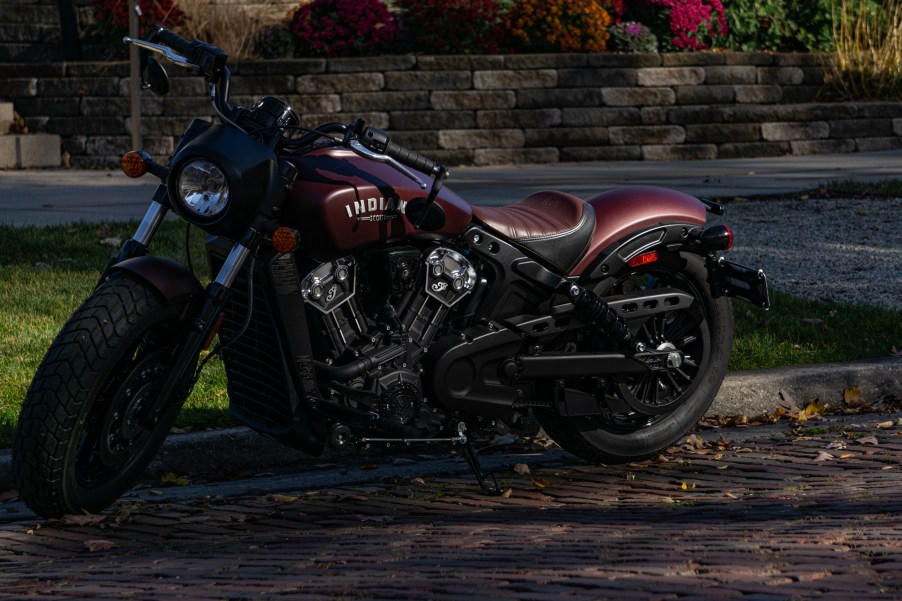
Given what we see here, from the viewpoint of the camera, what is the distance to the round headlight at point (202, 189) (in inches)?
156

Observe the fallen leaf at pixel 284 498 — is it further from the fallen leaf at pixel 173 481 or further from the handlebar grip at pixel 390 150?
the handlebar grip at pixel 390 150

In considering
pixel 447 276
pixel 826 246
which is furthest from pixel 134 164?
pixel 826 246

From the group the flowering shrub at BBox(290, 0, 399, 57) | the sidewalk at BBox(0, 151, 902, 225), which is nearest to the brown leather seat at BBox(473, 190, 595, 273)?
the sidewalk at BBox(0, 151, 902, 225)

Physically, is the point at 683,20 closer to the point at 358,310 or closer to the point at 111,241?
the point at 111,241

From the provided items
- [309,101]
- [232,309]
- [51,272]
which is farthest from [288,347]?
[309,101]

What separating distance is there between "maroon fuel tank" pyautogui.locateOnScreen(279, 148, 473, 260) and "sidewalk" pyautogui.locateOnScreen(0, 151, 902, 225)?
5514mm

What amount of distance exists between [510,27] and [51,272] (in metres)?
8.32

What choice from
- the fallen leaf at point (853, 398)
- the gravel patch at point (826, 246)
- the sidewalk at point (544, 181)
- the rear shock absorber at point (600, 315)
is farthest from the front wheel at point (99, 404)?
the sidewalk at point (544, 181)

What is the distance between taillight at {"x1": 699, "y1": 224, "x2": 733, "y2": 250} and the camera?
16.3 feet

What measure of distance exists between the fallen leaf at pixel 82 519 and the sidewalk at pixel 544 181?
5415 millimetres

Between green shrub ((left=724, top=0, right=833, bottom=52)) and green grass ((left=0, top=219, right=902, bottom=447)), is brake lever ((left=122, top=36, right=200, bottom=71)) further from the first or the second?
green shrub ((left=724, top=0, right=833, bottom=52))

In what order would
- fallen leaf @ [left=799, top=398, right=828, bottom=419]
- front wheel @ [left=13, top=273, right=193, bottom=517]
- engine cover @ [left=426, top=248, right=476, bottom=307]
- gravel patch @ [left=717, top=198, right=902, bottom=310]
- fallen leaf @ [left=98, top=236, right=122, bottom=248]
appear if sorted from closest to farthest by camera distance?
front wheel @ [left=13, top=273, right=193, bottom=517]
engine cover @ [left=426, top=248, right=476, bottom=307]
fallen leaf @ [left=799, top=398, right=828, bottom=419]
gravel patch @ [left=717, top=198, right=902, bottom=310]
fallen leaf @ [left=98, top=236, right=122, bottom=248]

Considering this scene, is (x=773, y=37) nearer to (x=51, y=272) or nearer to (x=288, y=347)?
(x=51, y=272)

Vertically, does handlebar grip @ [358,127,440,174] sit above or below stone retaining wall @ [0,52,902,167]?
above
